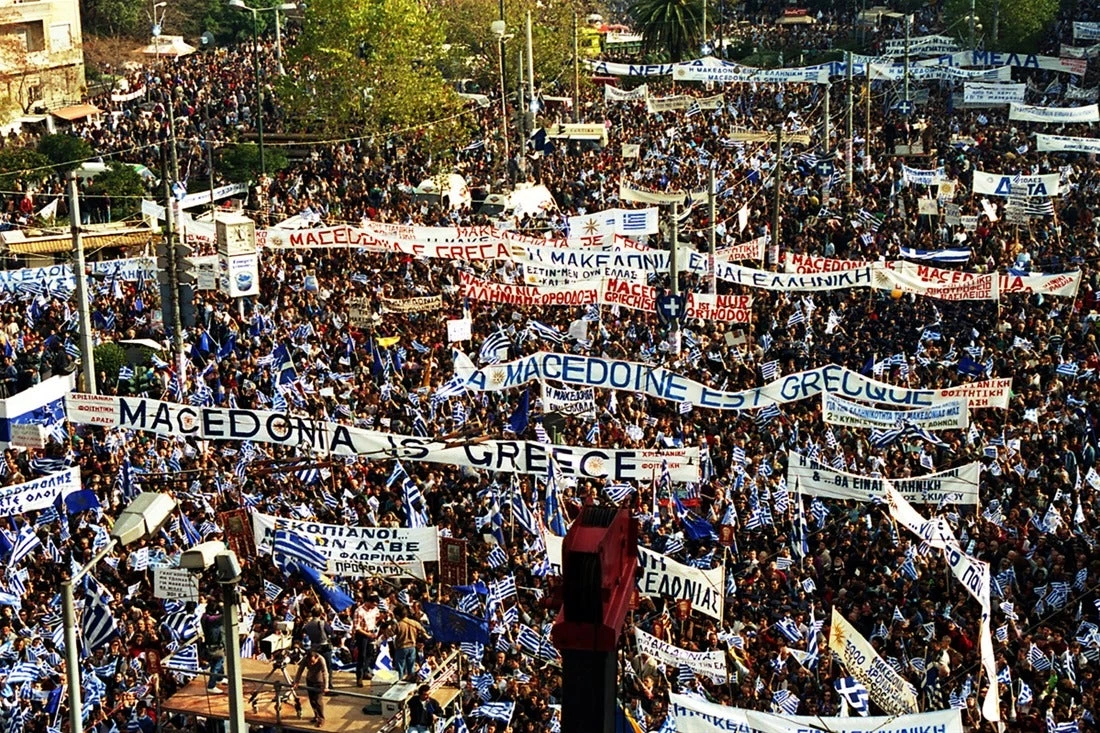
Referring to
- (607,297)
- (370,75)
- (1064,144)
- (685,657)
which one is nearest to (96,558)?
(685,657)

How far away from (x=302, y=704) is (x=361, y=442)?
6346 mm

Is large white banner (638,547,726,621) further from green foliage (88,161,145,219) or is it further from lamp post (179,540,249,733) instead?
green foliage (88,161,145,219)

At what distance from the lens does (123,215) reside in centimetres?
5528

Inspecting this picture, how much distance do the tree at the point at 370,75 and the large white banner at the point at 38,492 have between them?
111 feet

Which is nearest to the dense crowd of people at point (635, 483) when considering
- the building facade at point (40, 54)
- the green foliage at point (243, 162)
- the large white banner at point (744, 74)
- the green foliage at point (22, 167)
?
the large white banner at point (744, 74)

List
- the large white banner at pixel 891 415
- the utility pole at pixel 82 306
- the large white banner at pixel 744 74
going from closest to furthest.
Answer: the large white banner at pixel 891 415 < the utility pole at pixel 82 306 < the large white banner at pixel 744 74

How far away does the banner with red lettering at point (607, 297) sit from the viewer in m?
33.8

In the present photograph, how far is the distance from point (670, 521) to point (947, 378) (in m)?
8.52

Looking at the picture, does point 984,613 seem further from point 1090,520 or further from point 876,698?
point 1090,520

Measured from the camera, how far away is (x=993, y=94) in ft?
180

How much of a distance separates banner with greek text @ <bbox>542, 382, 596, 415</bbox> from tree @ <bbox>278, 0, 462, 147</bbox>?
30.1m

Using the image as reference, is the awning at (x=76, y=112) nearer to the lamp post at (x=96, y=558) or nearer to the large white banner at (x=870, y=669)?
the lamp post at (x=96, y=558)

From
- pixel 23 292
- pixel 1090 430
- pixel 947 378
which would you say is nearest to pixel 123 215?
pixel 23 292

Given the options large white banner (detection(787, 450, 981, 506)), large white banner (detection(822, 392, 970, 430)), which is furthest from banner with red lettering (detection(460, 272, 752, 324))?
large white banner (detection(787, 450, 981, 506))
